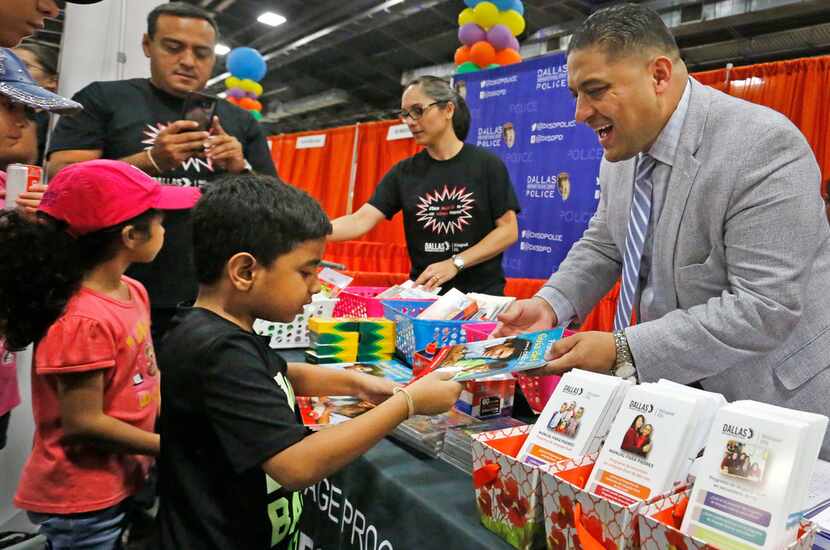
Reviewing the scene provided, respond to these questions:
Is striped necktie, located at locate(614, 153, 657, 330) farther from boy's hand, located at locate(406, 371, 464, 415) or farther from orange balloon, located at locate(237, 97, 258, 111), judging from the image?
orange balloon, located at locate(237, 97, 258, 111)

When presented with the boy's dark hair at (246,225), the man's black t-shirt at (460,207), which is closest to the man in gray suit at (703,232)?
the boy's dark hair at (246,225)

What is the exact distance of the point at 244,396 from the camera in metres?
0.98

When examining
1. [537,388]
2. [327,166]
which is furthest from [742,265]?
[327,166]

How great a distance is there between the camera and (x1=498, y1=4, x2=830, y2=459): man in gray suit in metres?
1.21

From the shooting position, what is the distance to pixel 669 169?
54.9 inches

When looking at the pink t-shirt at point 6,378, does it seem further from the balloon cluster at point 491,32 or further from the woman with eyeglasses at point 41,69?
the balloon cluster at point 491,32

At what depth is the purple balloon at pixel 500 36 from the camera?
5.58m

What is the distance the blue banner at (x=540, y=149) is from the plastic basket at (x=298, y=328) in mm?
3208

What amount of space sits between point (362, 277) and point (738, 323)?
Result: 5.92 meters

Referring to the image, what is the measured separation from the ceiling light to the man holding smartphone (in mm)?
7906

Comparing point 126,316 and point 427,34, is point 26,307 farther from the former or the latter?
point 427,34

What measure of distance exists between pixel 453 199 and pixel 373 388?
1.45m

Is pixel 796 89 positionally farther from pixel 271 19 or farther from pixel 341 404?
pixel 271 19

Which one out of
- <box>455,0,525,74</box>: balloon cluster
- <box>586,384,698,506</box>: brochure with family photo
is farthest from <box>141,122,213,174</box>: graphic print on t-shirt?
<box>455,0,525,74</box>: balloon cluster
